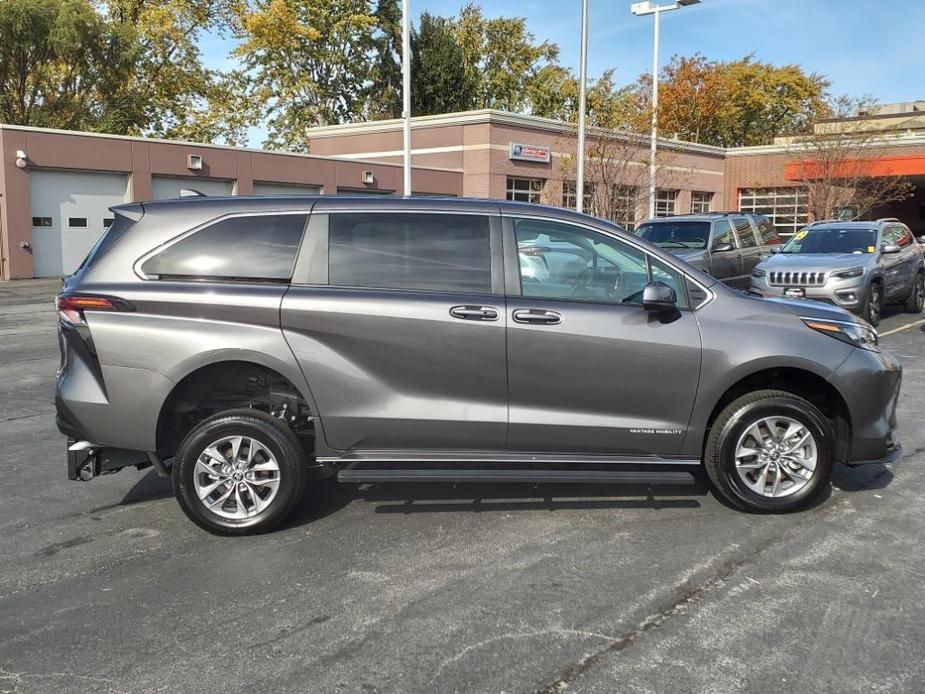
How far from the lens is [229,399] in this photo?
4.96 metres

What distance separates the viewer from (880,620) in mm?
3621

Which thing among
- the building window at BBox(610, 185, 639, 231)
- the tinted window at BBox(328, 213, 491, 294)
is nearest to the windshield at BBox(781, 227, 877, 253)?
the building window at BBox(610, 185, 639, 231)

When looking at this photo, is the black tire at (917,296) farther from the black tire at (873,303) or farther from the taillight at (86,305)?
the taillight at (86,305)

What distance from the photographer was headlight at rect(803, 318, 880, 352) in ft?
16.3

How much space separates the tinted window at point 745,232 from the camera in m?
15.2

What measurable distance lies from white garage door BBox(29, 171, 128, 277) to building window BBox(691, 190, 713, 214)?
98.7ft

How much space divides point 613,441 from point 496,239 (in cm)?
136

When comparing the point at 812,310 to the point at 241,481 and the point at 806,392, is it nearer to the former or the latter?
the point at 806,392

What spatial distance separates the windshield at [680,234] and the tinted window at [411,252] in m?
10.3

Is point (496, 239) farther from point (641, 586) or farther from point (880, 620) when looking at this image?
point (880, 620)

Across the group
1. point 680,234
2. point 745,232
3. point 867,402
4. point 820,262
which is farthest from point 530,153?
point 867,402

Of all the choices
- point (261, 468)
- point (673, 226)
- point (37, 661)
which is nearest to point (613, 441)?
point (261, 468)

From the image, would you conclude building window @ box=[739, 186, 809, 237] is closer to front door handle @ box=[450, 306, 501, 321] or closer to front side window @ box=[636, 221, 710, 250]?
front side window @ box=[636, 221, 710, 250]

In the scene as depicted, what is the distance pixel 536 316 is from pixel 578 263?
0.47m
